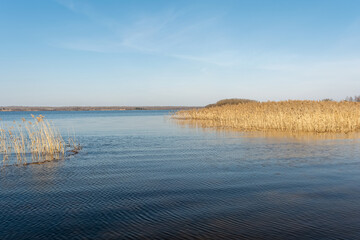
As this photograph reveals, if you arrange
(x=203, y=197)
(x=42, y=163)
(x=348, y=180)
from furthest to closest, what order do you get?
(x=42, y=163) < (x=348, y=180) < (x=203, y=197)

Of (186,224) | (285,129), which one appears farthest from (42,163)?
(285,129)

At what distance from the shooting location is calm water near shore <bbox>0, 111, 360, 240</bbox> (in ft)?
16.1

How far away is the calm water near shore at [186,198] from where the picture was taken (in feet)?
16.1

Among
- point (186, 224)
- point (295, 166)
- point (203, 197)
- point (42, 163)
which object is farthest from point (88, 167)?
point (295, 166)

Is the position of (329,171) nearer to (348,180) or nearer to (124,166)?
(348,180)

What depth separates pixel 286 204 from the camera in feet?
19.9

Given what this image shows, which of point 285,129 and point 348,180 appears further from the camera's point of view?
point 285,129

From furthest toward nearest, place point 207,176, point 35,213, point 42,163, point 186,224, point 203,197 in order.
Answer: point 42,163 → point 207,176 → point 203,197 → point 35,213 → point 186,224

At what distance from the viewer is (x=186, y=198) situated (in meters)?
6.60

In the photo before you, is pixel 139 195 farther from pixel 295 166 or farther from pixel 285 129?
pixel 285 129

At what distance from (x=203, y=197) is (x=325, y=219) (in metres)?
2.41

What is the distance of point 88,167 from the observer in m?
10.4

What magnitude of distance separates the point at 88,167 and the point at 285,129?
16887 millimetres

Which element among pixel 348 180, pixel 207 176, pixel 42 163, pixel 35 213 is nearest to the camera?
pixel 35 213
